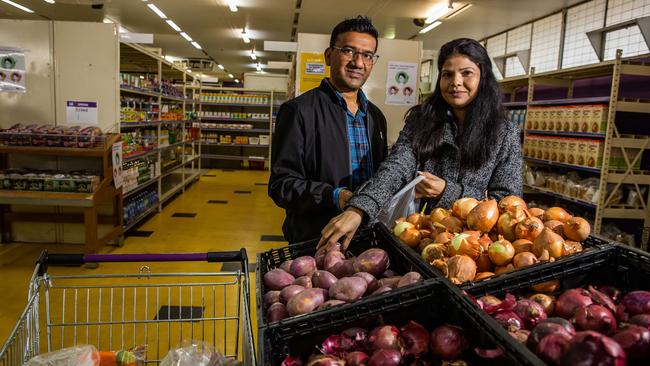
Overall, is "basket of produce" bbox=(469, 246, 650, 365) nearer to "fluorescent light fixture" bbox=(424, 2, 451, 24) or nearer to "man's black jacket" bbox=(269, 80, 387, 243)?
"man's black jacket" bbox=(269, 80, 387, 243)

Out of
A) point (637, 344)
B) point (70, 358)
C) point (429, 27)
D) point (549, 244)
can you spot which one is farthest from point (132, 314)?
point (429, 27)

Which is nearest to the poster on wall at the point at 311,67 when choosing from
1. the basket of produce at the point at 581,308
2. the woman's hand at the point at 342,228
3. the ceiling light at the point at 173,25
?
the woman's hand at the point at 342,228

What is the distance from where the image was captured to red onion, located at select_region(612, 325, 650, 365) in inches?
29.7

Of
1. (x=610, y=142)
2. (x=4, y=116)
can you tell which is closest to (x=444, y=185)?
(x=610, y=142)

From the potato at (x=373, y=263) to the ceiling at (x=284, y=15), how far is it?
341 inches

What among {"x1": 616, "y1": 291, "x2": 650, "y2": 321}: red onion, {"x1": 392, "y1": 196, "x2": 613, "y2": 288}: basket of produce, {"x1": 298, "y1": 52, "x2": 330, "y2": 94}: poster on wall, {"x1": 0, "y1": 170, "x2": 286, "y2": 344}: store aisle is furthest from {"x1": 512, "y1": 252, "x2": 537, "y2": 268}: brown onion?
{"x1": 298, "y1": 52, "x2": 330, "y2": 94}: poster on wall

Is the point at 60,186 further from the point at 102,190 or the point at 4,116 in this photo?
the point at 4,116

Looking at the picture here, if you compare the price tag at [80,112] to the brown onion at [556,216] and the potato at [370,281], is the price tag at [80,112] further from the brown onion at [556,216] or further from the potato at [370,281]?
the brown onion at [556,216]

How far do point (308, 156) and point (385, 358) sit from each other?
1.14 m

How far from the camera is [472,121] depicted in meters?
1.76

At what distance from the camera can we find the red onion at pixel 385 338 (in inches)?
35.1

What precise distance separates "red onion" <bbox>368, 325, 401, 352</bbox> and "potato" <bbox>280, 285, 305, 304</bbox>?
234mm

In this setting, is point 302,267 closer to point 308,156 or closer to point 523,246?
point 523,246

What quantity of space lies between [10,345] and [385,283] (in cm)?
93
